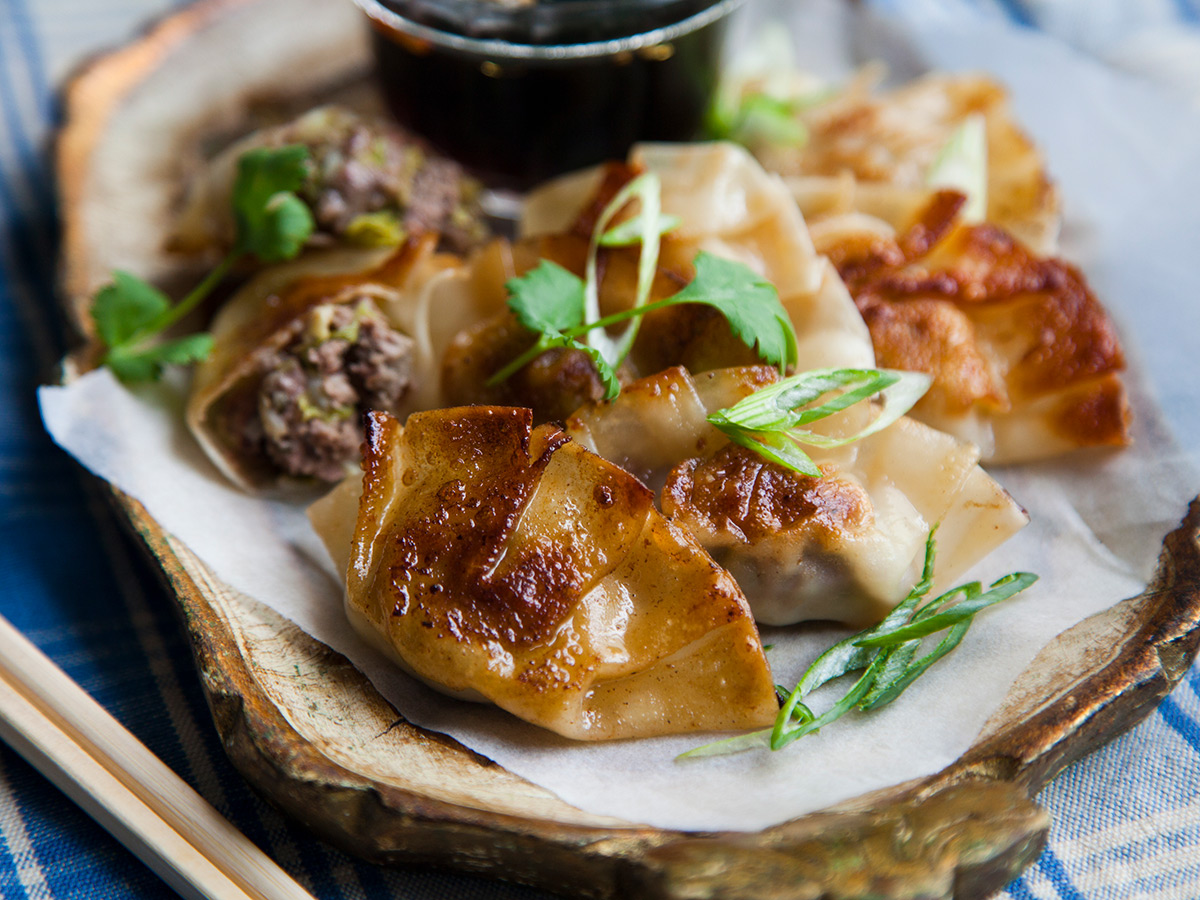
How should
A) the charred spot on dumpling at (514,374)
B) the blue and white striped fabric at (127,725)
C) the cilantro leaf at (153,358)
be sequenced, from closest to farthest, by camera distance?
the blue and white striped fabric at (127,725)
the charred spot on dumpling at (514,374)
the cilantro leaf at (153,358)

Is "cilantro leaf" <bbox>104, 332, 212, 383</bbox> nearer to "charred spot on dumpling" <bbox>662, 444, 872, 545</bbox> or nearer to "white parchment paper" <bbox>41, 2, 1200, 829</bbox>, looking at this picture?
"white parchment paper" <bbox>41, 2, 1200, 829</bbox>

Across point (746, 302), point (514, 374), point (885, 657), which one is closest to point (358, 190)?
point (514, 374)

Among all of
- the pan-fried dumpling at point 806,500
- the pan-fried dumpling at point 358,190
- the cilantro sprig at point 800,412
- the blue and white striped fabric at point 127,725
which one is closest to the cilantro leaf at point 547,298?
the pan-fried dumpling at point 806,500

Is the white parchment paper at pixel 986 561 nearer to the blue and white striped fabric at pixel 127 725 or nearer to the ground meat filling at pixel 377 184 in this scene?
the blue and white striped fabric at pixel 127 725

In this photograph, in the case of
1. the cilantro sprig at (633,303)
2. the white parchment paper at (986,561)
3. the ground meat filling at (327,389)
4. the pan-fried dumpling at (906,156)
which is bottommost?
the white parchment paper at (986,561)

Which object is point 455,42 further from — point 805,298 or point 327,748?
point 327,748

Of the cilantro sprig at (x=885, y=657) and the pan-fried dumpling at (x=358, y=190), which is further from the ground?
the pan-fried dumpling at (x=358, y=190)
